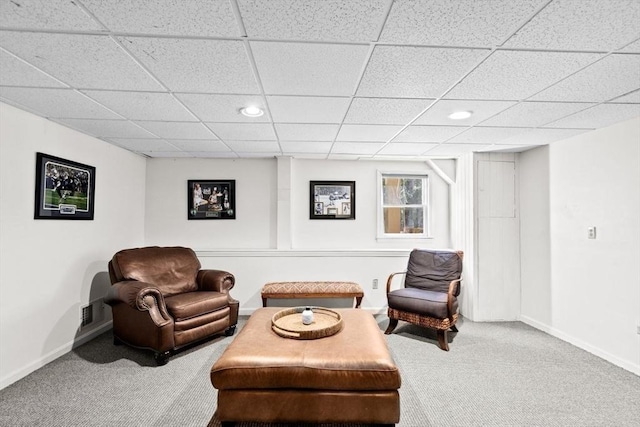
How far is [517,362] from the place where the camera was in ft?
9.74

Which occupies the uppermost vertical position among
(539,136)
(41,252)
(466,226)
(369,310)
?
(539,136)

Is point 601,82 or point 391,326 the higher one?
point 601,82

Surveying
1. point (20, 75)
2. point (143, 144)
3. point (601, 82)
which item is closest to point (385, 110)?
point (601, 82)

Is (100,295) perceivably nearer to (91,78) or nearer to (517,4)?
(91,78)

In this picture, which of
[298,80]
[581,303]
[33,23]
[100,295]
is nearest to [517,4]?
[298,80]

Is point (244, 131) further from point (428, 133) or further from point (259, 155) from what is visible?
point (428, 133)

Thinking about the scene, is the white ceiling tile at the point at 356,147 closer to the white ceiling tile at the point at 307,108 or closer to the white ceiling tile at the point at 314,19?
the white ceiling tile at the point at 307,108

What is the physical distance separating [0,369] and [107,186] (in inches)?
81.5

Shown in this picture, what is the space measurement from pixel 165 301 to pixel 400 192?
3595 mm

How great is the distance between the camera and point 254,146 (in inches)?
155

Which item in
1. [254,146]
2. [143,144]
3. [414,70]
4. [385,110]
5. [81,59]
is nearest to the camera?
[81,59]

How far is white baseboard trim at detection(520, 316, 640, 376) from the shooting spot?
2805 millimetres

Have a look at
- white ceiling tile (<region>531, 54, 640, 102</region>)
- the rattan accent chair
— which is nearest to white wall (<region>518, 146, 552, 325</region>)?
the rattan accent chair

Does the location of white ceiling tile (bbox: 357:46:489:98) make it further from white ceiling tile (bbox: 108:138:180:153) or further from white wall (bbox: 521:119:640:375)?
white ceiling tile (bbox: 108:138:180:153)
